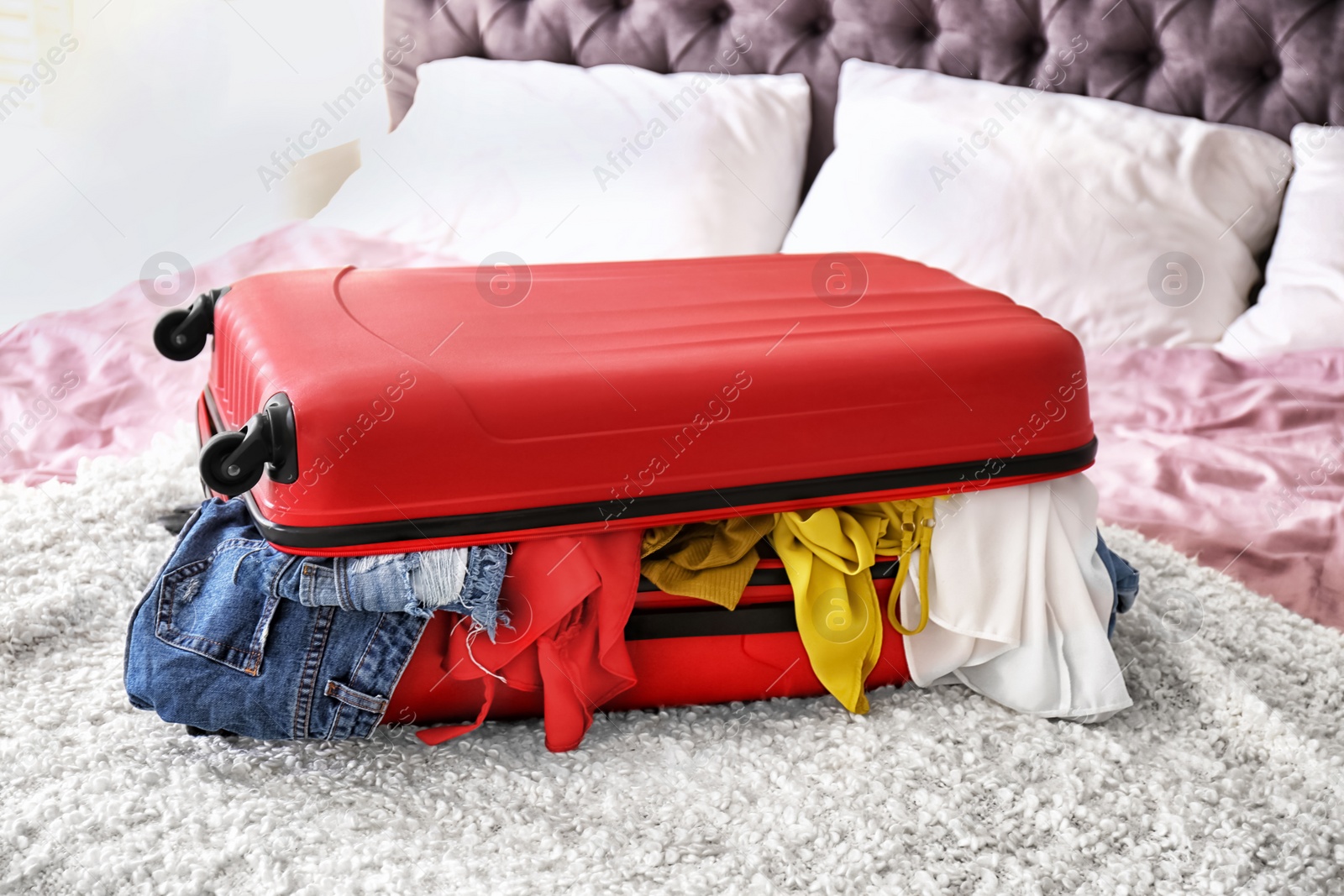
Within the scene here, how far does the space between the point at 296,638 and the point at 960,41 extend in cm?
170

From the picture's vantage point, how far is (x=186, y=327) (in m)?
1.18

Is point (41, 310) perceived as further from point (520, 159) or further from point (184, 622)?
point (184, 622)

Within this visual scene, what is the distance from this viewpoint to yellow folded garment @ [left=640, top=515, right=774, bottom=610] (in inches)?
38.8

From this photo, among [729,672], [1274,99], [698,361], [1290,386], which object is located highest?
[698,361]

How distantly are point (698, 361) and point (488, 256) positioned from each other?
1020 millimetres

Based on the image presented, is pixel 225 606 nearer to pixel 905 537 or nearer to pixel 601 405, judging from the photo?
pixel 601 405

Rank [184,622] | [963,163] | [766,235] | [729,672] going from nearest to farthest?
[184,622]
[729,672]
[963,163]
[766,235]

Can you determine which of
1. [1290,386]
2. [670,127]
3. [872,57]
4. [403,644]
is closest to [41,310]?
[670,127]

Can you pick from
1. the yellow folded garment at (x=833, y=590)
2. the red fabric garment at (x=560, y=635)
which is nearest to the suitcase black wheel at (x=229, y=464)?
the red fabric garment at (x=560, y=635)

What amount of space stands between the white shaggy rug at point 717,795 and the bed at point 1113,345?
0.28 metres

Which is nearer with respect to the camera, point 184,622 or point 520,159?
point 184,622

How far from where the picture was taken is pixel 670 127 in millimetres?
1927

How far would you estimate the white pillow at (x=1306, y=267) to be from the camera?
5.58 feet

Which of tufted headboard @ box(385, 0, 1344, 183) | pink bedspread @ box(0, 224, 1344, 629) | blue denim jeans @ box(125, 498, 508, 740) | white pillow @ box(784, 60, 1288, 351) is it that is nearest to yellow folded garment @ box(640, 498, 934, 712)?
blue denim jeans @ box(125, 498, 508, 740)
